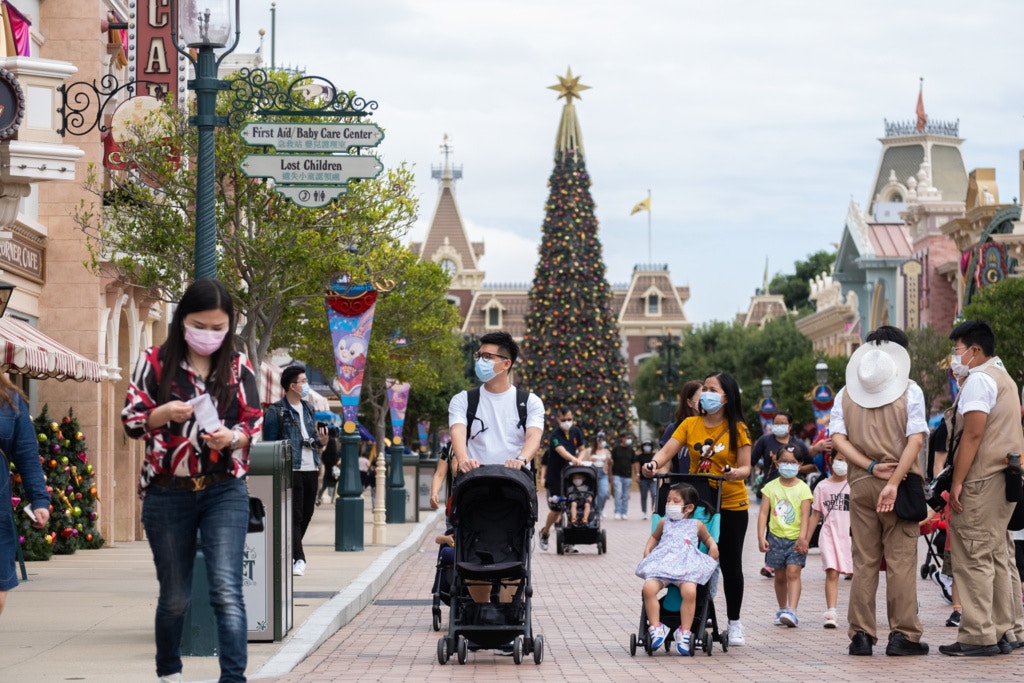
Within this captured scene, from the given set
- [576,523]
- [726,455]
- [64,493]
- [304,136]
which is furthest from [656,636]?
[576,523]

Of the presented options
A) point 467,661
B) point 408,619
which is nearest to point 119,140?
point 408,619

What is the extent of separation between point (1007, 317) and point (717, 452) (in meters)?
36.3

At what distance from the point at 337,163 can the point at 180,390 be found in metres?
7.70

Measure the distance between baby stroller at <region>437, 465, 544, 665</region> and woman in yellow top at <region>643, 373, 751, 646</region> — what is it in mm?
1234

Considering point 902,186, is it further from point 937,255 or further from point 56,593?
point 56,593

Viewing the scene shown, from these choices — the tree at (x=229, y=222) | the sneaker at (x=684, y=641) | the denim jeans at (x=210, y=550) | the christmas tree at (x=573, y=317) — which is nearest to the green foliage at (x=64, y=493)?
the tree at (x=229, y=222)

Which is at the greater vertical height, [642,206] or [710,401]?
[642,206]

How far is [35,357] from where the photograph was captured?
16.2 m

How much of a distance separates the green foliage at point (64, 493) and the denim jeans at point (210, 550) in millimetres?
12125

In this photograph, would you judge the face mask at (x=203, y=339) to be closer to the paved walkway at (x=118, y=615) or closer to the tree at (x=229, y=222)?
the paved walkway at (x=118, y=615)

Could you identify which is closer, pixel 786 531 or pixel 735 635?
pixel 735 635

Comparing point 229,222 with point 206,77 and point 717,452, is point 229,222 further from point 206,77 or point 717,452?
point 717,452

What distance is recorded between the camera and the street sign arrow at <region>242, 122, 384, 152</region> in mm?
14469

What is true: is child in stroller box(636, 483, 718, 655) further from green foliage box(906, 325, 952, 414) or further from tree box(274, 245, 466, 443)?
green foliage box(906, 325, 952, 414)
